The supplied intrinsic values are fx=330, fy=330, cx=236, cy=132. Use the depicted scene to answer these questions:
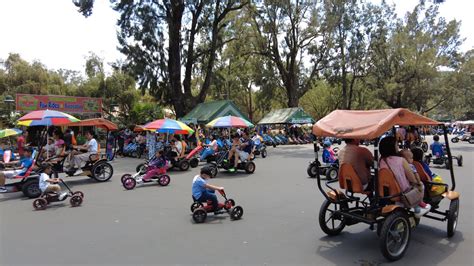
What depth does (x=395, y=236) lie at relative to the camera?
426cm

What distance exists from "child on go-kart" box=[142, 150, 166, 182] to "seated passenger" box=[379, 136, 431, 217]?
6.99 m

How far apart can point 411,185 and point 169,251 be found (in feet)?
11.3

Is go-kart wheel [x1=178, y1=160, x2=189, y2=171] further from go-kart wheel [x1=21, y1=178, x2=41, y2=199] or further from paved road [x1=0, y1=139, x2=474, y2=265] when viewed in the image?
go-kart wheel [x1=21, y1=178, x2=41, y2=199]

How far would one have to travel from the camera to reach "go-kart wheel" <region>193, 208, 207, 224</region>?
5.93 m

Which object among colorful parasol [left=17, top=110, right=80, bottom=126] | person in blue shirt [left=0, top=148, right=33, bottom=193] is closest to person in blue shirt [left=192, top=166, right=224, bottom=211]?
person in blue shirt [left=0, top=148, right=33, bottom=193]

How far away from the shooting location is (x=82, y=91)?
37.6 m

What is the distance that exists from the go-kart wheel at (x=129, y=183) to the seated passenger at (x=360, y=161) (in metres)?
6.34

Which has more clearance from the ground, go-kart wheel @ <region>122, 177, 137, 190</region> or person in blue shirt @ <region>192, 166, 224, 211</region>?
person in blue shirt @ <region>192, 166, 224, 211</region>

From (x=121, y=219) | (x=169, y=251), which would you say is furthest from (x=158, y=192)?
(x=169, y=251)

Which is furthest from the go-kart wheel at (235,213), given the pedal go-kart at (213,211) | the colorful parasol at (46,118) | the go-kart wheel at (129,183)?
the colorful parasol at (46,118)

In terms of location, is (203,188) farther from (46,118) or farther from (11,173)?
(46,118)

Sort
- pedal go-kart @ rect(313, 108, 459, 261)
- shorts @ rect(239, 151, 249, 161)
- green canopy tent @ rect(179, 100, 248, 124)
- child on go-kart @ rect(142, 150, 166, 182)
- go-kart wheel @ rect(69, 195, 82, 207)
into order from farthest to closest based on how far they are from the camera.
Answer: green canopy tent @ rect(179, 100, 248, 124)
shorts @ rect(239, 151, 249, 161)
child on go-kart @ rect(142, 150, 166, 182)
go-kart wheel @ rect(69, 195, 82, 207)
pedal go-kart @ rect(313, 108, 459, 261)

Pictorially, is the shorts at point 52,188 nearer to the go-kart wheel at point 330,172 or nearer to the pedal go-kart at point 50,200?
the pedal go-kart at point 50,200

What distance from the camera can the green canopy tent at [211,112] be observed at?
910 inches
